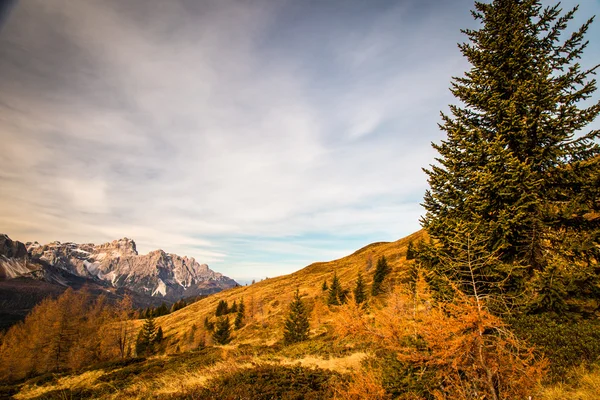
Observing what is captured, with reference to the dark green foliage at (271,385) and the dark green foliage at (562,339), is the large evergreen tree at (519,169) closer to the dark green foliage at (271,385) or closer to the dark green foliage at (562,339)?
the dark green foliage at (562,339)

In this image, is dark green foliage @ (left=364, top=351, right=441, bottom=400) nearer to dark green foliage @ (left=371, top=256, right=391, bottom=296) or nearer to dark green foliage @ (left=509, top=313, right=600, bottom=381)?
dark green foliage @ (left=509, top=313, right=600, bottom=381)

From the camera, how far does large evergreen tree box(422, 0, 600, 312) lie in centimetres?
791

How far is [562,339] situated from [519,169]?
16.4ft

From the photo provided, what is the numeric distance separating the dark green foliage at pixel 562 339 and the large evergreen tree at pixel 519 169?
102 centimetres

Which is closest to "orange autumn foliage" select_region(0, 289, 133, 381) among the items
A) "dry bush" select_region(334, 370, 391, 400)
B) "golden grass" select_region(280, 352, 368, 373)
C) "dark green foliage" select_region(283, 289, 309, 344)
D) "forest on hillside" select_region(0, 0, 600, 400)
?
"dark green foliage" select_region(283, 289, 309, 344)

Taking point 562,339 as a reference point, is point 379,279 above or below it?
below

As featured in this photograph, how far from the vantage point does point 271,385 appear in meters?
9.78

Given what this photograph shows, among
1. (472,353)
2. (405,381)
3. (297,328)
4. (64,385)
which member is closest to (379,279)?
(297,328)

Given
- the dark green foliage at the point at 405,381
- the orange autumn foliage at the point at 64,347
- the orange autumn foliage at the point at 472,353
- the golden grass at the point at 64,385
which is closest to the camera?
the orange autumn foliage at the point at 472,353

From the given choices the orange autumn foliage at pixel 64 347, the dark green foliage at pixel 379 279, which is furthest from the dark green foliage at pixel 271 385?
the orange autumn foliage at pixel 64 347

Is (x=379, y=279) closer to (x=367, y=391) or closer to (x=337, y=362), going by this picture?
(x=337, y=362)

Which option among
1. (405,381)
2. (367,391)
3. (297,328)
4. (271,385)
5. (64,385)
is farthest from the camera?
(297,328)

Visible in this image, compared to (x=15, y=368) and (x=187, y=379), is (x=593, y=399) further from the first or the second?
(x=15, y=368)

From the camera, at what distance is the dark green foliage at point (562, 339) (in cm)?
656
